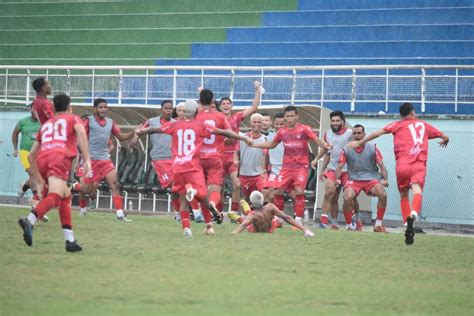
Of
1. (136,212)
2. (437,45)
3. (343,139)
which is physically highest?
(437,45)

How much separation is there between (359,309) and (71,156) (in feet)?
17.3

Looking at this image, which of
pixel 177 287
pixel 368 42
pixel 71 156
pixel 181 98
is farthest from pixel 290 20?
pixel 177 287

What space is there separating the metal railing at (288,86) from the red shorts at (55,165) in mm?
12552

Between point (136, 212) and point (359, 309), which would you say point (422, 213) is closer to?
point (136, 212)

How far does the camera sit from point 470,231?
1003 inches

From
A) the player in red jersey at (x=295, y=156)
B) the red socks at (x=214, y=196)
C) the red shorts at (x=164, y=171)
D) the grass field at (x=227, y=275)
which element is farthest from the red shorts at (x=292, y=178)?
the red shorts at (x=164, y=171)

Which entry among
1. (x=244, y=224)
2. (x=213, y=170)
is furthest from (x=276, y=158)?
(x=244, y=224)

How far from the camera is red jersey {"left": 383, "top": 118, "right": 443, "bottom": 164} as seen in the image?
18172 mm

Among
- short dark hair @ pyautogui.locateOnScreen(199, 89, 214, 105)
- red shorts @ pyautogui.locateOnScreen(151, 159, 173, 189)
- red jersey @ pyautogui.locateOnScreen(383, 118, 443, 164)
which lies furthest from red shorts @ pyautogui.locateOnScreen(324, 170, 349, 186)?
short dark hair @ pyautogui.locateOnScreen(199, 89, 214, 105)

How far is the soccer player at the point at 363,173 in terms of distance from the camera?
22156 millimetres

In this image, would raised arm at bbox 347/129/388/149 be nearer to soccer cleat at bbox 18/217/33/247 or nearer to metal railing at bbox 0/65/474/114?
soccer cleat at bbox 18/217/33/247

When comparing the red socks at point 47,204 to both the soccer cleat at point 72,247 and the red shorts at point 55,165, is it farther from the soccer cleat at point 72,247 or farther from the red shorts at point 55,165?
the soccer cleat at point 72,247

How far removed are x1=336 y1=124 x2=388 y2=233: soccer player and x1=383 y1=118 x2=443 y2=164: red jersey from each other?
384cm

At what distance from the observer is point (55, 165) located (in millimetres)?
13906
